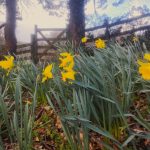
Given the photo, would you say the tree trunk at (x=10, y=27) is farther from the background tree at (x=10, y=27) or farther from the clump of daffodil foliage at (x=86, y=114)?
the clump of daffodil foliage at (x=86, y=114)

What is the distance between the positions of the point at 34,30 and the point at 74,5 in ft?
11.0

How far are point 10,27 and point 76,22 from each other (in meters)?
Answer: 4.15

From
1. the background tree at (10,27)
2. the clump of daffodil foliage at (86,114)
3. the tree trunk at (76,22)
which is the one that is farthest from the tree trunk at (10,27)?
the clump of daffodil foliage at (86,114)

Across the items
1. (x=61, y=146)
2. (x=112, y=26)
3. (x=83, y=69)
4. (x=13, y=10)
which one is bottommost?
(x=61, y=146)

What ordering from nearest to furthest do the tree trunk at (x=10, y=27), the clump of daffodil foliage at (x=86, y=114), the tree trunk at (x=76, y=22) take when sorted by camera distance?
the clump of daffodil foliage at (x=86, y=114) < the tree trunk at (x=76, y=22) < the tree trunk at (x=10, y=27)

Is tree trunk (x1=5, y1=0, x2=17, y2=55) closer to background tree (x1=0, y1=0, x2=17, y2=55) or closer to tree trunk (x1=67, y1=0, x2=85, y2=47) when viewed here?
background tree (x1=0, y1=0, x2=17, y2=55)

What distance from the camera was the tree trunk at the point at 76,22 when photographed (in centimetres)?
894

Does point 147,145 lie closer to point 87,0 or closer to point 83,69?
point 83,69

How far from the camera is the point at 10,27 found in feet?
40.6

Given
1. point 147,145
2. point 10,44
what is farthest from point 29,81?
point 10,44

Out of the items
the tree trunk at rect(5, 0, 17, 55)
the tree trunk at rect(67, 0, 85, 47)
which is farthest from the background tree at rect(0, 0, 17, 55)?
the tree trunk at rect(67, 0, 85, 47)

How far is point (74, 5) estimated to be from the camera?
9383mm

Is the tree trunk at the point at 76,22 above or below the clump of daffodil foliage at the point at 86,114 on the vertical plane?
above

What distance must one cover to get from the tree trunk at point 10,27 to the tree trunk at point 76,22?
3.41 metres
